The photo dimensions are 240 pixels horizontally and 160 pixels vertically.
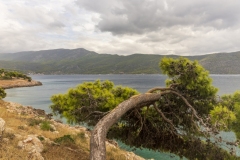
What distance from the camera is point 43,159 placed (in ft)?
29.6

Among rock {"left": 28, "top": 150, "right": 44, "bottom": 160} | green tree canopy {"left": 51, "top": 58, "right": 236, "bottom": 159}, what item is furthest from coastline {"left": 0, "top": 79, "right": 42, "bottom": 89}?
rock {"left": 28, "top": 150, "right": 44, "bottom": 160}

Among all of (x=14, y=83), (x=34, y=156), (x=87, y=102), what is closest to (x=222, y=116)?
(x=87, y=102)

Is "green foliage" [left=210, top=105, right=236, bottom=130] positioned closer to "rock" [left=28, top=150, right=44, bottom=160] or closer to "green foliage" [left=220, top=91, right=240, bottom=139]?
"green foliage" [left=220, top=91, right=240, bottom=139]

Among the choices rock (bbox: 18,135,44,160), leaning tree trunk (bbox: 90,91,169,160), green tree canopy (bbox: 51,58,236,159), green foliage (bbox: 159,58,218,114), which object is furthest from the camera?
green foliage (bbox: 159,58,218,114)

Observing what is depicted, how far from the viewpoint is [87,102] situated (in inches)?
547

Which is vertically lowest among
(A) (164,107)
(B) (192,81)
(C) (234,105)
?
(A) (164,107)

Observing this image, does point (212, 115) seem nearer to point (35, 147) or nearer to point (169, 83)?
point (169, 83)

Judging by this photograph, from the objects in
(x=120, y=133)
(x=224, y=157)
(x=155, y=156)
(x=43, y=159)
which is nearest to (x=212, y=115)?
(x=224, y=157)

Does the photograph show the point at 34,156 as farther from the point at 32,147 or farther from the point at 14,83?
the point at 14,83

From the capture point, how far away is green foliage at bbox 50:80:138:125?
1364 cm

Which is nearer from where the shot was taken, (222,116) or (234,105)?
(222,116)

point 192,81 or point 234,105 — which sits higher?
point 192,81

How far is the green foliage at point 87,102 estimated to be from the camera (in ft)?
44.8

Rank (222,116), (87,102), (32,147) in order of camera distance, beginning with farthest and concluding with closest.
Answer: (87,102) < (222,116) < (32,147)
